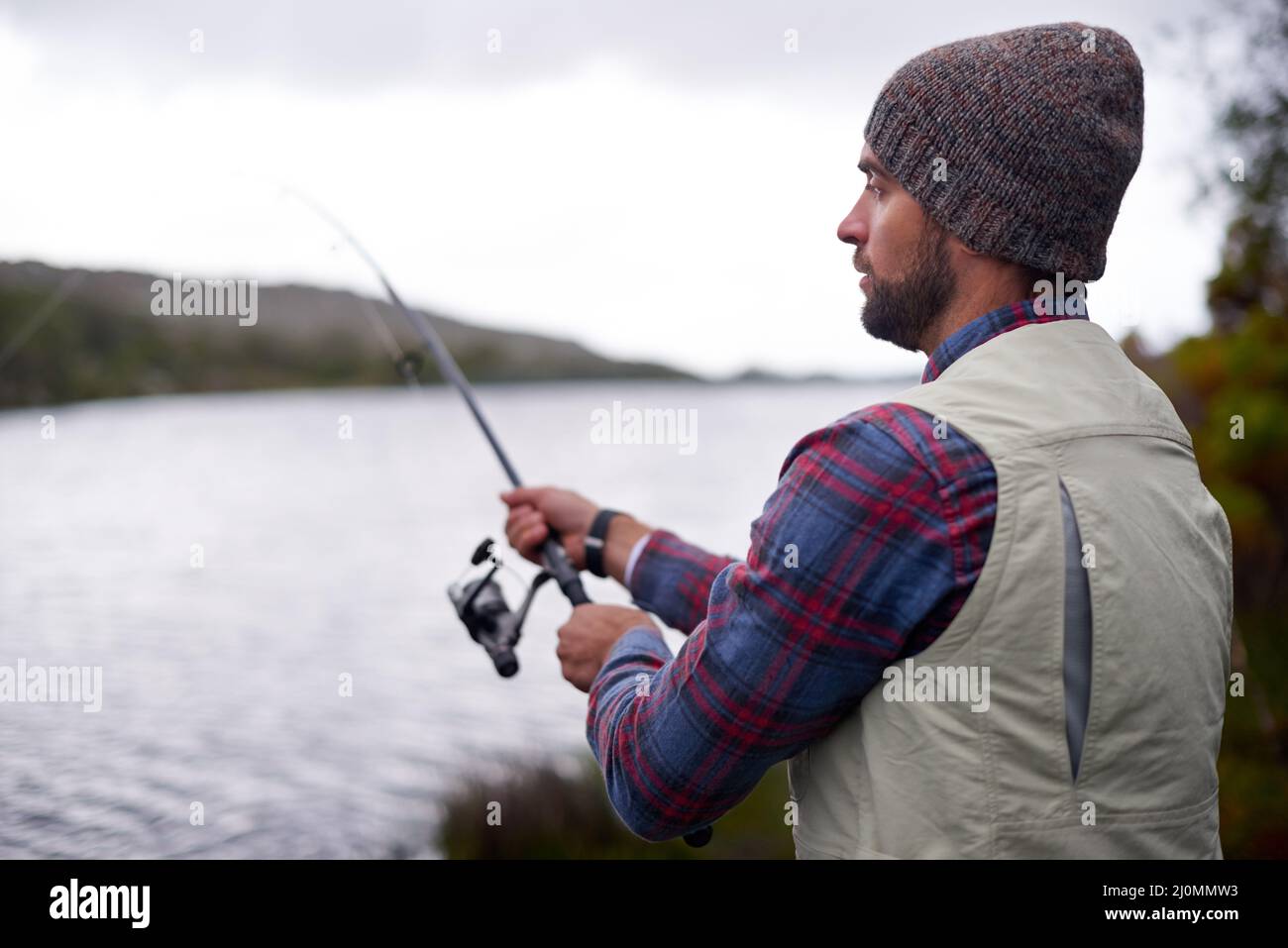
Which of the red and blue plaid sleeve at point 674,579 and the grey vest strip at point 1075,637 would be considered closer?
the grey vest strip at point 1075,637

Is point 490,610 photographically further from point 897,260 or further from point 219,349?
point 219,349

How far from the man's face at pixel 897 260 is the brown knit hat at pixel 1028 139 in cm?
3

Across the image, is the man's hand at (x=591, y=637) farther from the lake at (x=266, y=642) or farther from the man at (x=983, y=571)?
the lake at (x=266, y=642)

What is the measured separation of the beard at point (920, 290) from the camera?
5.14 feet

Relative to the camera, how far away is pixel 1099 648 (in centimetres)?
133

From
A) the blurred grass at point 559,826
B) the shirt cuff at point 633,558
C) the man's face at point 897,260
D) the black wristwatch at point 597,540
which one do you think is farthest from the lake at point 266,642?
the man's face at point 897,260

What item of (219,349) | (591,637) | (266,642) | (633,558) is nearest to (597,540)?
(633,558)

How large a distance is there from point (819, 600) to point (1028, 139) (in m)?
0.69

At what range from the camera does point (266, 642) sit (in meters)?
14.2

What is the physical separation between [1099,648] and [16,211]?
3290mm

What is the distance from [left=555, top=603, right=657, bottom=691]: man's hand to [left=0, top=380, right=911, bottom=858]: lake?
1.96m
